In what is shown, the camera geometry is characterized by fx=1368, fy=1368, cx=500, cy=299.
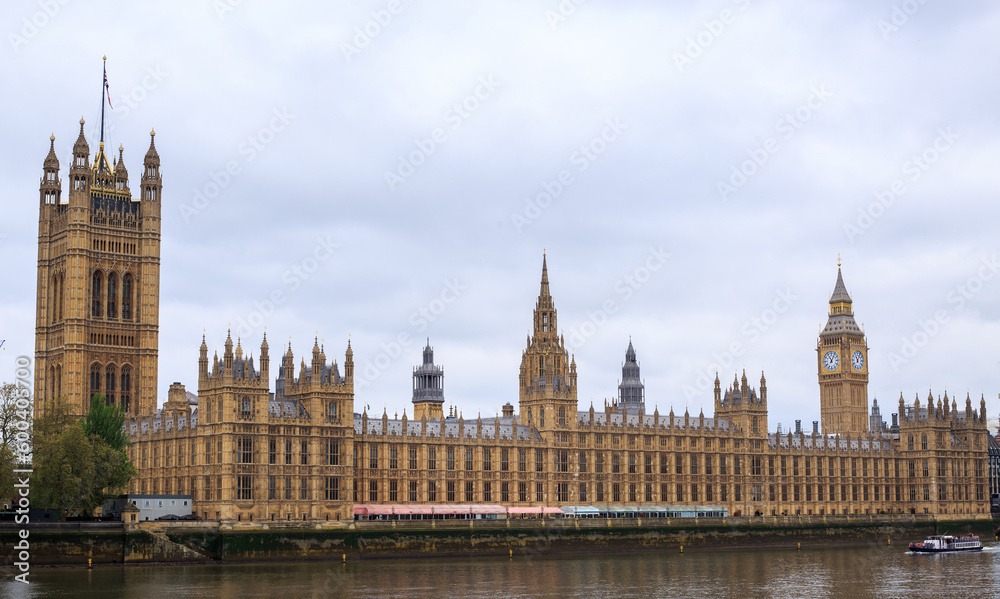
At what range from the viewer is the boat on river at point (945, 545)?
162 m

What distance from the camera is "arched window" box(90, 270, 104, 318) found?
648 feet

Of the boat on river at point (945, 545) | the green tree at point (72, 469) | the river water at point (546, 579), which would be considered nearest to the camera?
the river water at point (546, 579)

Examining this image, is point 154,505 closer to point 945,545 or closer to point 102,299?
point 102,299

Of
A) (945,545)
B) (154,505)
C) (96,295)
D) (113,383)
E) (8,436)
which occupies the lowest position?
(945,545)

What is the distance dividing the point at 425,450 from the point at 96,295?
6405cm

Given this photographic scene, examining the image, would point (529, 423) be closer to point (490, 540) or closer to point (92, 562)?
point (490, 540)

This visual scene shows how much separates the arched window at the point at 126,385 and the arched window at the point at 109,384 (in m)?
1.38

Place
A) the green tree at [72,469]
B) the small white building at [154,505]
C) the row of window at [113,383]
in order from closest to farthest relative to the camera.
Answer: the green tree at [72,469], the small white building at [154,505], the row of window at [113,383]

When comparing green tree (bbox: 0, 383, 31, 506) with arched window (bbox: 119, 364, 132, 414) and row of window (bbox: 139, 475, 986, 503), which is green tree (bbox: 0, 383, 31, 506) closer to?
row of window (bbox: 139, 475, 986, 503)

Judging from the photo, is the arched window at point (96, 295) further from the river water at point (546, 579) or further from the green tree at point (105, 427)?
the river water at point (546, 579)

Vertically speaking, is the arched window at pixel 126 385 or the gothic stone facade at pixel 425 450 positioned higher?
the arched window at pixel 126 385

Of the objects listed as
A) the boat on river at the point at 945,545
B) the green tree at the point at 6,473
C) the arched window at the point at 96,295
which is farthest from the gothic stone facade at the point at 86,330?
the boat on river at the point at 945,545

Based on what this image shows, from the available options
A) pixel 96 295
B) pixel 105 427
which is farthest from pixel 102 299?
pixel 105 427

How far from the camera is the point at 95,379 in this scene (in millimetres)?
196000
